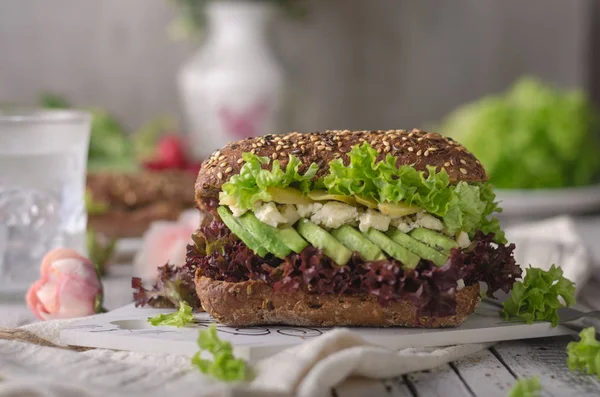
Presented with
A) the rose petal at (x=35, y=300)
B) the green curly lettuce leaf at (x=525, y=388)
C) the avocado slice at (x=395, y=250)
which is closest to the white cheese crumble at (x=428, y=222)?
the avocado slice at (x=395, y=250)

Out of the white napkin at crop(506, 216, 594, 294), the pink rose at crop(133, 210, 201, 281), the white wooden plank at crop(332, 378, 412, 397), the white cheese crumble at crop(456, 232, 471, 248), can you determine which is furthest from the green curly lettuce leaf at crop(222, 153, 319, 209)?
the white napkin at crop(506, 216, 594, 294)

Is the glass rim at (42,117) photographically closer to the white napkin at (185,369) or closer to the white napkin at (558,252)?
the white napkin at (185,369)

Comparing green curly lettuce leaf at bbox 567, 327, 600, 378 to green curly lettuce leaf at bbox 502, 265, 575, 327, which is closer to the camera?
green curly lettuce leaf at bbox 567, 327, 600, 378

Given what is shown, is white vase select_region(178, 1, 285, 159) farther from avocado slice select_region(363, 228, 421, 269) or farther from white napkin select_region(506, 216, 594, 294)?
avocado slice select_region(363, 228, 421, 269)

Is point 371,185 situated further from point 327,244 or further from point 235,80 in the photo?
point 235,80

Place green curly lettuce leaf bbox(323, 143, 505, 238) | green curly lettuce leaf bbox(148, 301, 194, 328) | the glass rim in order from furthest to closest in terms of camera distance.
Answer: the glass rim
green curly lettuce leaf bbox(148, 301, 194, 328)
green curly lettuce leaf bbox(323, 143, 505, 238)

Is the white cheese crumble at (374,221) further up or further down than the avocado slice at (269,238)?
further up

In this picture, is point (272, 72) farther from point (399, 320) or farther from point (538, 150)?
point (399, 320)
